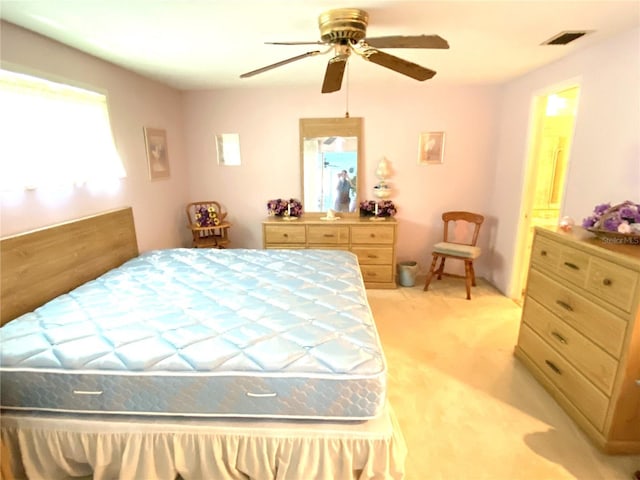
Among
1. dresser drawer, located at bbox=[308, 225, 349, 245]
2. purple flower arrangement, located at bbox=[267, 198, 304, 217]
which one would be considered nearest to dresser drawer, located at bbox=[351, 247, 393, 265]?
dresser drawer, located at bbox=[308, 225, 349, 245]

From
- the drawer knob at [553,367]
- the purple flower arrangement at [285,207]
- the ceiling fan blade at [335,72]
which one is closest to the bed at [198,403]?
the drawer knob at [553,367]

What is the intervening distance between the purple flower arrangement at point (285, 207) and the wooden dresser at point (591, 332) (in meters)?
2.56

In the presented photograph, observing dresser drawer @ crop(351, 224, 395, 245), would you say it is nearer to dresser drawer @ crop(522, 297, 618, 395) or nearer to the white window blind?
dresser drawer @ crop(522, 297, 618, 395)

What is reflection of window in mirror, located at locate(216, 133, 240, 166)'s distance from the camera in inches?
166

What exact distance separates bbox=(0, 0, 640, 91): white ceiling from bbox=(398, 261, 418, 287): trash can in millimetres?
2164

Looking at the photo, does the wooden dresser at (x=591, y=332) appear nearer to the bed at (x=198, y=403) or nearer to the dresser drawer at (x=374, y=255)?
the bed at (x=198, y=403)

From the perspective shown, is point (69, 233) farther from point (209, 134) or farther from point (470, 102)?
point (470, 102)

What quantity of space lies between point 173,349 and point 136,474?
1.90 feet

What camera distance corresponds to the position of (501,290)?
3879mm

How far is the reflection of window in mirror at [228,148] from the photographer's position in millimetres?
4219

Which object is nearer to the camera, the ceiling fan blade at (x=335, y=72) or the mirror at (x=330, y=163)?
A: the ceiling fan blade at (x=335, y=72)

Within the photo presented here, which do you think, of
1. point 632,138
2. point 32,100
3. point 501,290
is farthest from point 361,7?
point 501,290

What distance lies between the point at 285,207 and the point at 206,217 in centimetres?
96

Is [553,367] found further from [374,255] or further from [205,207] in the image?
[205,207]
